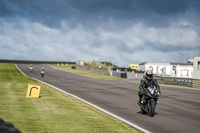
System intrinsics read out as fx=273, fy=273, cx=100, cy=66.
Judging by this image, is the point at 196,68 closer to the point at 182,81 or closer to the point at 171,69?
the point at 182,81

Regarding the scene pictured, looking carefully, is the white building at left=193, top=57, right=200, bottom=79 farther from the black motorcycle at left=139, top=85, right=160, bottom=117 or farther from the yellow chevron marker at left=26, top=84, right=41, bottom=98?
the black motorcycle at left=139, top=85, right=160, bottom=117

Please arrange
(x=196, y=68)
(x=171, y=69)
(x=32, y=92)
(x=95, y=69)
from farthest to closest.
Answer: (x=171, y=69) → (x=95, y=69) → (x=196, y=68) → (x=32, y=92)

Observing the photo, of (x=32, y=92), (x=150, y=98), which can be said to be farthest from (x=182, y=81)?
(x=150, y=98)

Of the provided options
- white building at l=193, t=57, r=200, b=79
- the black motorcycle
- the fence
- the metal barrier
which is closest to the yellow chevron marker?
the black motorcycle

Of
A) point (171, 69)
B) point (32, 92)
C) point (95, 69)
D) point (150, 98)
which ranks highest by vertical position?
point (171, 69)

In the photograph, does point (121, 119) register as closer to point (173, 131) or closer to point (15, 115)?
point (173, 131)

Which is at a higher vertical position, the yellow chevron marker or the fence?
the fence

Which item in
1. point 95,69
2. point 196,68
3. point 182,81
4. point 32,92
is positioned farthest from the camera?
point 95,69

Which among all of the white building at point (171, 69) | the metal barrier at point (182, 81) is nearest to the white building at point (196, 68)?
the metal barrier at point (182, 81)

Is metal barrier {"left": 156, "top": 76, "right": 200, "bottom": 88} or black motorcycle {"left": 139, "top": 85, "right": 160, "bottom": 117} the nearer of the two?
black motorcycle {"left": 139, "top": 85, "right": 160, "bottom": 117}

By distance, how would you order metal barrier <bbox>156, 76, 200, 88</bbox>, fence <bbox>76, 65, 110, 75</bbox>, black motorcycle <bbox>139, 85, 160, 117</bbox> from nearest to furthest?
black motorcycle <bbox>139, 85, 160, 117</bbox> → metal barrier <bbox>156, 76, 200, 88</bbox> → fence <bbox>76, 65, 110, 75</bbox>

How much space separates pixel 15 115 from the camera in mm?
9305

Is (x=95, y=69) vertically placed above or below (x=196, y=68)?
below

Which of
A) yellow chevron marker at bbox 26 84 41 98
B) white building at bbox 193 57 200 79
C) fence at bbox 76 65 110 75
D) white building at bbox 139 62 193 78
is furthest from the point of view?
fence at bbox 76 65 110 75
